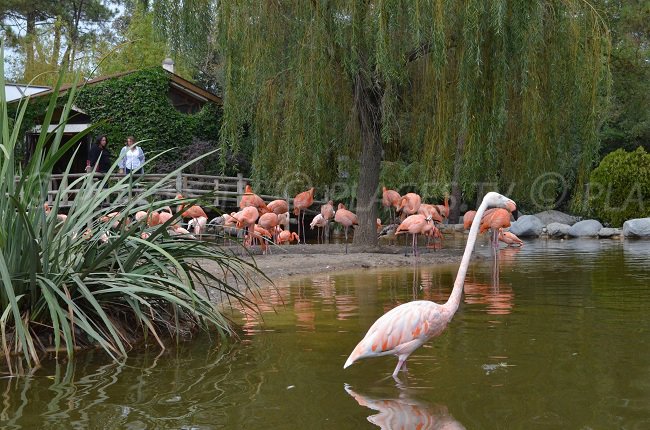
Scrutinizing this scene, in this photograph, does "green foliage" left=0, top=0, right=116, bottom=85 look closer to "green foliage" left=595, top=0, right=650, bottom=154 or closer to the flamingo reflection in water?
"green foliage" left=595, top=0, right=650, bottom=154

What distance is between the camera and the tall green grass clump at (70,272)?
5465mm

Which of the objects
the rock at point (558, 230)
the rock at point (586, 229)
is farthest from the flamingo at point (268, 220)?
the rock at point (586, 229)

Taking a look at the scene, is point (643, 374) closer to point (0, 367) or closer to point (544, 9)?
point (0, 367)

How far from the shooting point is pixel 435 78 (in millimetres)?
13094

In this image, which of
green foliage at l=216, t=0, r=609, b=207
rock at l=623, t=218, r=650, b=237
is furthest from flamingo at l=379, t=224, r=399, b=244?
green foliage at l=216, t=0, r=609, b=207

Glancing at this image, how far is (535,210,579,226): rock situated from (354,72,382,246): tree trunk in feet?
38.4

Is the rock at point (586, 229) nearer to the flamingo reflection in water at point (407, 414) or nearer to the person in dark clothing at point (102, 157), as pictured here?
the person in dark clothing at point (102, 157)

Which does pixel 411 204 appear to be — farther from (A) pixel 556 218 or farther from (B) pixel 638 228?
(A) pixel 556 218

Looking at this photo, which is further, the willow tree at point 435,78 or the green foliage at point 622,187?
the green foliage at point 622,187

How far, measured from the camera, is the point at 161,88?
2653cm

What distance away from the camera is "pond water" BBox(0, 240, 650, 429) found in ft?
13.8

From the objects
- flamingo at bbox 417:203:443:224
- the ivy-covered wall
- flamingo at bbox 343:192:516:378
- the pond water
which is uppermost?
the ivy-covered wall

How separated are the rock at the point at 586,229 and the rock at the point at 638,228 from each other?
4.03 feet

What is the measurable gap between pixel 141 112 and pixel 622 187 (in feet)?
48.5
